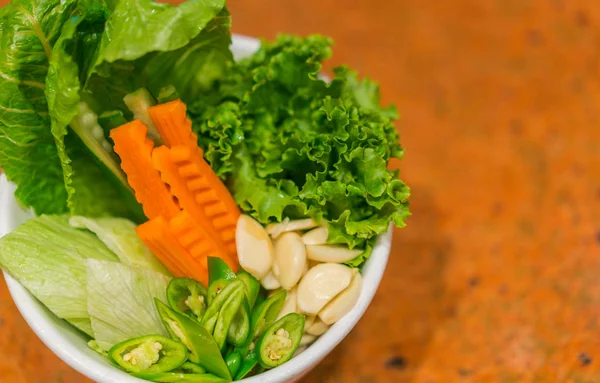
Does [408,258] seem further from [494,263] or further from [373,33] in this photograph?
[373,33]

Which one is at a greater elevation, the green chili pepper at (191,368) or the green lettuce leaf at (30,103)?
the green lettuce leaf at (30,103)

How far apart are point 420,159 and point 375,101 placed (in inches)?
21.8

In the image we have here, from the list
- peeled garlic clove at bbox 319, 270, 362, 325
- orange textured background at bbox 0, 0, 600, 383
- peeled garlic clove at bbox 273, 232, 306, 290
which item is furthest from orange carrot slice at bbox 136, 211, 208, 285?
orange textured background at bbox 0, 0, 600, 383

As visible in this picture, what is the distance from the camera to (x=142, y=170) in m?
1.15

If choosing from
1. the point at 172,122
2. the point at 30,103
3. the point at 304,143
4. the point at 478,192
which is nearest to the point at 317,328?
the point at 304,143

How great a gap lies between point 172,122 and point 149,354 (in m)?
0.43

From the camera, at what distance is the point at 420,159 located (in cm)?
187

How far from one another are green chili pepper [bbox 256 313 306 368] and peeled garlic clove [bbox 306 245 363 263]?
13cm

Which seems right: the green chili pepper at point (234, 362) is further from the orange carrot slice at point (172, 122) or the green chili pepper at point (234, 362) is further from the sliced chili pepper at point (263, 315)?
the orange carrot slice at point (172, 122)

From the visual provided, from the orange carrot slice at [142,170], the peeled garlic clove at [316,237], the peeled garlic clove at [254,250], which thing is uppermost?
the orange carrot slice at [142,170]

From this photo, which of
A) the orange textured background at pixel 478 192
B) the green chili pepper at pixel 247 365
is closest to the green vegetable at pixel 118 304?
the green chili pepper at pixel 247 365

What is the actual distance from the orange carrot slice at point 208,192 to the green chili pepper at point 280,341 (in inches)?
8.0

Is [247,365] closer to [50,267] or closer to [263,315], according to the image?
[263,315]

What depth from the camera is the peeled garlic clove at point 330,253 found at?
1.18m
